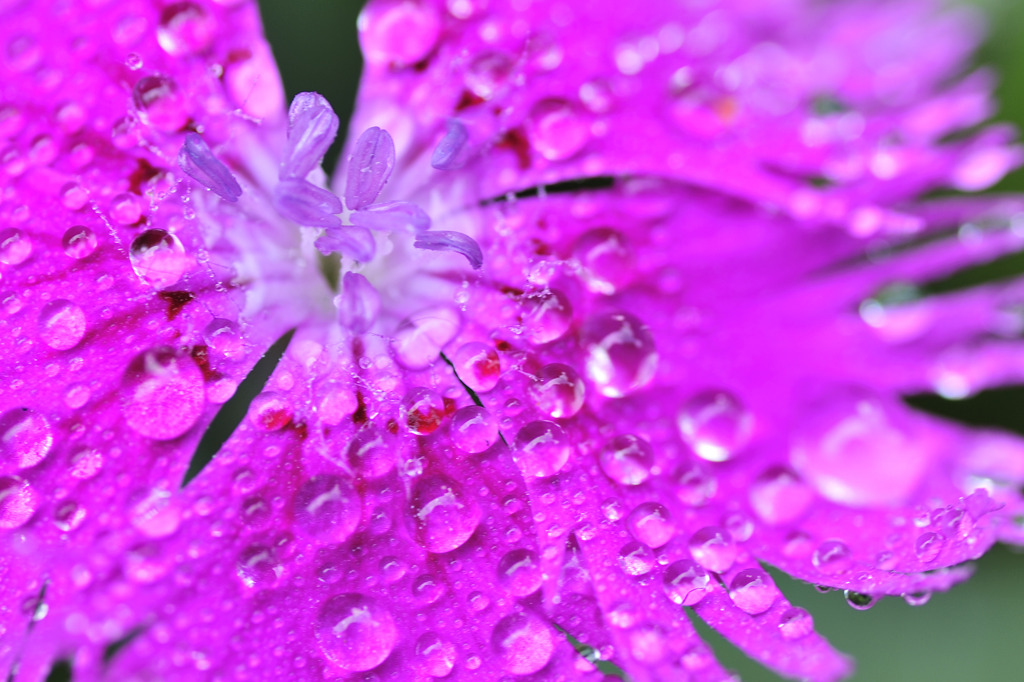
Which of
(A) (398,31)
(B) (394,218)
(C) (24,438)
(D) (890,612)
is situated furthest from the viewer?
(D) (890,612)

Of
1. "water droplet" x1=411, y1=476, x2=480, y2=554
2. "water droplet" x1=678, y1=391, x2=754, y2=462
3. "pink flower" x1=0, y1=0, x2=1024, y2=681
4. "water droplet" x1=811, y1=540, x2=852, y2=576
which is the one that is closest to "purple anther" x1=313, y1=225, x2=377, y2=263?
"pink flower" x1=0, y1=0, x2=1024, y2=681

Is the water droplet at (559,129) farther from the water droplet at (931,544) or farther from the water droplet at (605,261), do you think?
the water droplet at (931,544)

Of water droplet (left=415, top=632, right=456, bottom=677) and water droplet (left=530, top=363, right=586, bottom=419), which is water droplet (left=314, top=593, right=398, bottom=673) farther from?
water droplet (left=530, top=363, right=586, bottom=419)

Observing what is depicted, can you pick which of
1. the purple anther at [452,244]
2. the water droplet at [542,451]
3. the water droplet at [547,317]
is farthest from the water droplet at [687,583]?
the purple anther at [452,244]

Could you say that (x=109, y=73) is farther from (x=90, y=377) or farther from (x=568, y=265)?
(x=568, y=265)

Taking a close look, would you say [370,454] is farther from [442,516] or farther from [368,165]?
[368,165]

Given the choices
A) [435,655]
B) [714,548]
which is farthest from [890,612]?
[435,655]
